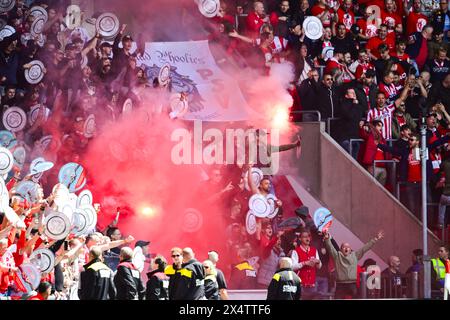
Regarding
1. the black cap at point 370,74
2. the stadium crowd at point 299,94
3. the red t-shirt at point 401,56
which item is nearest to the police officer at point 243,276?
the stadium crowd at point 299,94

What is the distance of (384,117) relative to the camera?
53.2 feet

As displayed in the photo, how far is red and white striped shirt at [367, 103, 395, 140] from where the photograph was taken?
16.2 m

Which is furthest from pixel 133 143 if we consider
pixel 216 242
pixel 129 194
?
pixel 216 242

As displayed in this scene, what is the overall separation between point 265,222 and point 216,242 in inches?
26.8

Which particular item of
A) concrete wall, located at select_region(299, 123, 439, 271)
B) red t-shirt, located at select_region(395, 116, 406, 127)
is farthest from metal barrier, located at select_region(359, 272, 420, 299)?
red t-shirt, located at select_region(395, 116, 406, 127)

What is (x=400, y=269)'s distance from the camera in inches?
611

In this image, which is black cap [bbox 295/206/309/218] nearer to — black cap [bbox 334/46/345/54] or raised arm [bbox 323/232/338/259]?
raised arm [bbox 323/232/338/259]

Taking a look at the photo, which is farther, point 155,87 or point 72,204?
point 155,87

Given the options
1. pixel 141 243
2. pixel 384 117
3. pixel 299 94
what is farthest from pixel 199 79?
pixel 141 243

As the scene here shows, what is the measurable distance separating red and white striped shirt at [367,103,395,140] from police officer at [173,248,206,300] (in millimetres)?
4416

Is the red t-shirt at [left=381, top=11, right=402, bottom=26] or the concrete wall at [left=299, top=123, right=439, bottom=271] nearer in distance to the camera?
the concrete wall at [left=299, top=123, right=439, bottom=271]
